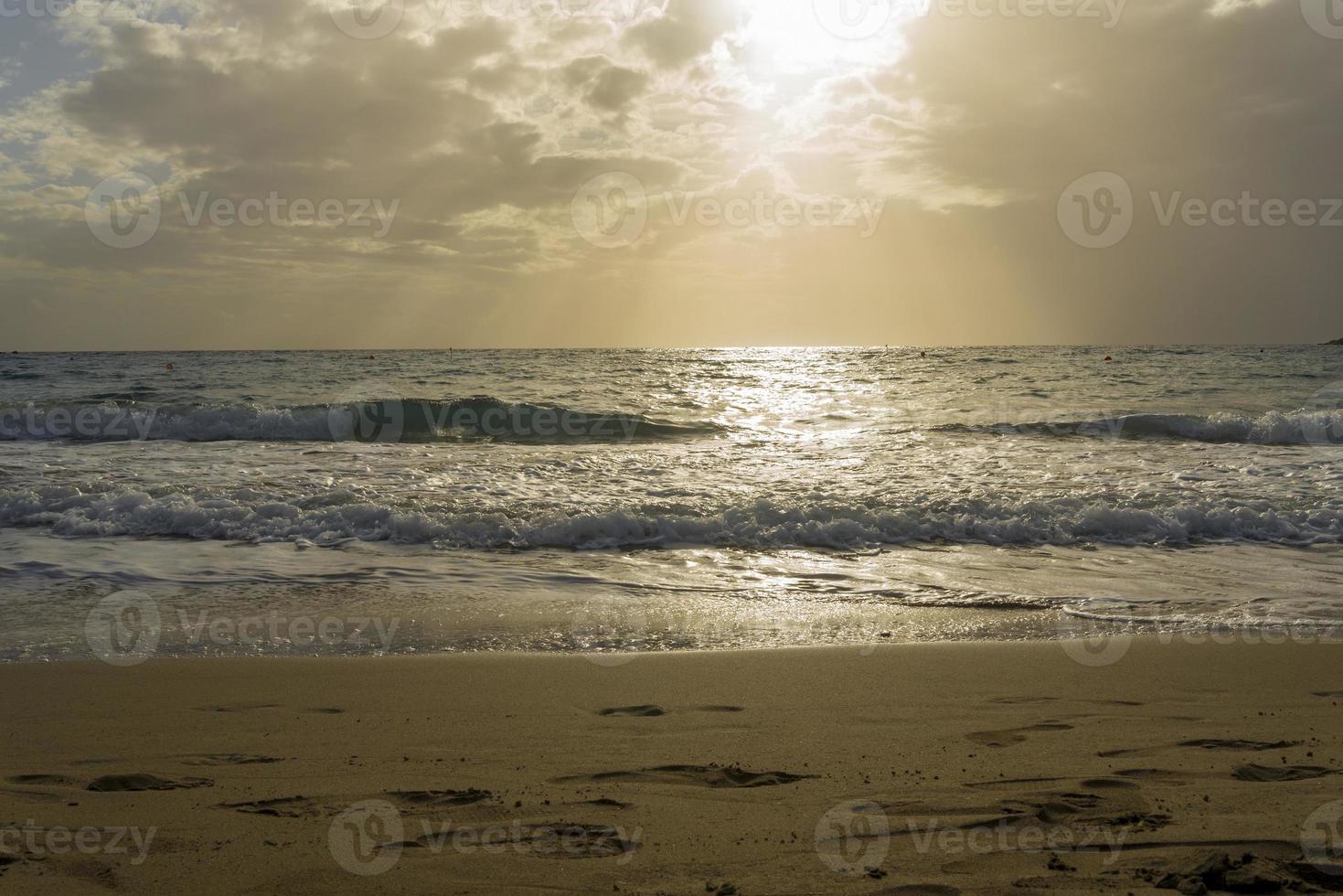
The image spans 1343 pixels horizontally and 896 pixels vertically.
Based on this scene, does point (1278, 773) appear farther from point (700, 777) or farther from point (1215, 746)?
point (700, 777)

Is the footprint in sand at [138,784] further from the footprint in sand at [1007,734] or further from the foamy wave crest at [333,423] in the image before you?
the foamy wave crest at [333,423]

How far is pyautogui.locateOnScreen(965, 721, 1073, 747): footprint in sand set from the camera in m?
3.94

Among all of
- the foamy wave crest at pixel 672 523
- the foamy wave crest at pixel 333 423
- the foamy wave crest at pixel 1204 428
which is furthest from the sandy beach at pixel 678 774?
the foamy wave crest at pixel 1204 428

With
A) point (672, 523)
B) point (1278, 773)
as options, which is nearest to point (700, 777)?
point (1278, 773)

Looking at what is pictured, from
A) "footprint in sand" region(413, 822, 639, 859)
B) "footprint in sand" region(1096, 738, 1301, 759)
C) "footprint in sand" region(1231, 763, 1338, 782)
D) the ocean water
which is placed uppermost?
the ocean water

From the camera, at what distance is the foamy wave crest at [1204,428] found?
1767 cm

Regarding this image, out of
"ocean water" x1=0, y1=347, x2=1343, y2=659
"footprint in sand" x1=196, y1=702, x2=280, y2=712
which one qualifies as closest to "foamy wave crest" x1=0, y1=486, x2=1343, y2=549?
"ocean water" x1=0, y1=347, x2=1343, y2=659

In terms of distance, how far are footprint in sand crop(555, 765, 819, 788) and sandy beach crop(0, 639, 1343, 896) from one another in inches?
0.7

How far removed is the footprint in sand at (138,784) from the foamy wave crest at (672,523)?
5360 millimetres

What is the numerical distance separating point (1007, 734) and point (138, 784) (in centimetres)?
385

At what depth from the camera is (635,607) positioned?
6.51 m

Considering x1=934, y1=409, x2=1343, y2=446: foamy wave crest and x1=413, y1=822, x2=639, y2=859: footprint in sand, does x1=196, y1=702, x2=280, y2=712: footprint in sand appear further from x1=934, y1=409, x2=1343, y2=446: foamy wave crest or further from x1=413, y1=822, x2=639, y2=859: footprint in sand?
x1=934, y1=409, x2=1343, y2=446: foamy wave crest

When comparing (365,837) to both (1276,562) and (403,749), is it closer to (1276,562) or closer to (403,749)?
(403,749)

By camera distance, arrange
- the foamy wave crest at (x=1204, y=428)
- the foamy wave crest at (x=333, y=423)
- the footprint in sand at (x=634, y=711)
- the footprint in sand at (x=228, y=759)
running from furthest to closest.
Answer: the foamy wave crest at (x=333, y=423) → the foamy wave crest at (x=1204, y=428) → the footprint in sand at (x=634, y=711) → the footprint in sand at (x=228, y=759)
